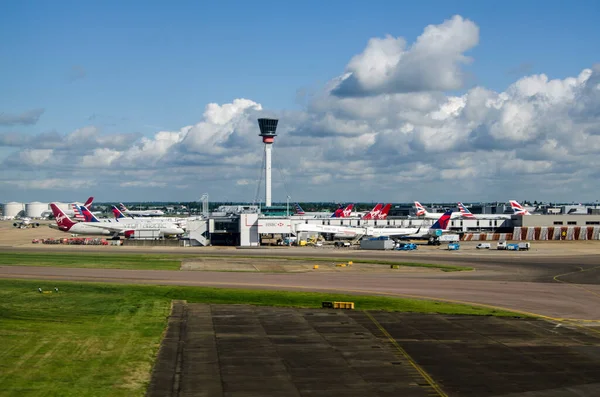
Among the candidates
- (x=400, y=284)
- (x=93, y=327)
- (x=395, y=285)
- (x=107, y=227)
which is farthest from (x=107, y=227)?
(x=93, y=327)

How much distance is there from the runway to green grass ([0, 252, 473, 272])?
219 inches

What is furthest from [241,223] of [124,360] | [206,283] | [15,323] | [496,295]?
[124,360]

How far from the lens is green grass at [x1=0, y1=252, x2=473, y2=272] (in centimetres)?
9160

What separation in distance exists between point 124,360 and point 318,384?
11.8m

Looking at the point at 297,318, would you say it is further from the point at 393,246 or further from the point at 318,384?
the point at 393,246

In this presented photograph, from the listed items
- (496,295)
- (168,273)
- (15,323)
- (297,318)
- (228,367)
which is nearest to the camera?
(228,367)

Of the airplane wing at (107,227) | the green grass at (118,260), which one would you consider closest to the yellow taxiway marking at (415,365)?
the green grass at (118,260)

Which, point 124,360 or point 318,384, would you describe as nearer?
point 318,384

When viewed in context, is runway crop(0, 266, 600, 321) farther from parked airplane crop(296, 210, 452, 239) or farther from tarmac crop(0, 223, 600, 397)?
parked airplane crop(296, 210, 452, 239)

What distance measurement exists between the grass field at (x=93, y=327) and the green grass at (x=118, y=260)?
852 inches

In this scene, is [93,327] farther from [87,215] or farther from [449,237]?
[87,215]

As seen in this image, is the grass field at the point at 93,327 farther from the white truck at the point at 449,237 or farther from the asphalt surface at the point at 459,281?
the white truck at the point at 449,237

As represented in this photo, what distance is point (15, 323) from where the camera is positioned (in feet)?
150

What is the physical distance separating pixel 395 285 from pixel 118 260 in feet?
161
